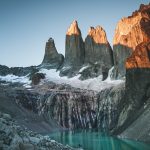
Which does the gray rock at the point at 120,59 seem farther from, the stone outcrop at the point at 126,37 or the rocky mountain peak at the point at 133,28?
the rocky mountain peak at the point at 133,28

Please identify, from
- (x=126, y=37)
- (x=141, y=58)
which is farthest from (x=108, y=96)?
(x=141, y=58)

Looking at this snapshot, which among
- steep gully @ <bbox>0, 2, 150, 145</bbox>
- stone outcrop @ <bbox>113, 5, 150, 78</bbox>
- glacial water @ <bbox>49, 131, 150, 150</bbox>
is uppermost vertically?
stone outcrop @ <bbox>113, 5, 150, 78</bbox>

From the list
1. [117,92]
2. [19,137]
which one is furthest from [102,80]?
[19,137]

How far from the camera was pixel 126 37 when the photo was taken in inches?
6791

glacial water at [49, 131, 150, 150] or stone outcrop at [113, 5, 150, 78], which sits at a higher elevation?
stone outcrop at [113, 5, 150, 78]

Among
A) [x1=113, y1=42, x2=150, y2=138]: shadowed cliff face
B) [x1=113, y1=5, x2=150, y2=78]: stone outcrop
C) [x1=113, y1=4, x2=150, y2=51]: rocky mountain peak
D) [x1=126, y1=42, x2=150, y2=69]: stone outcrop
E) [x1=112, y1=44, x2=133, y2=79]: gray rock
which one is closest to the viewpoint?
[x1=113, y1=42, x2=150, y2=138]: shadowed cliff face

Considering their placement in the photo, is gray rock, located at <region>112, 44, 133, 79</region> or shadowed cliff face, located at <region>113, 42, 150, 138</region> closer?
shadowed cliff face, located at <region>113, 42, 150, 138</region>

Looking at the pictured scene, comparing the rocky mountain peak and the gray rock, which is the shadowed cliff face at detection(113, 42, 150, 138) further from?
the gray rock

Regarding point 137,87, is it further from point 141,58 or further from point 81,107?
point 81,107

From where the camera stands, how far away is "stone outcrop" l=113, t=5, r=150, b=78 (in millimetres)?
159250

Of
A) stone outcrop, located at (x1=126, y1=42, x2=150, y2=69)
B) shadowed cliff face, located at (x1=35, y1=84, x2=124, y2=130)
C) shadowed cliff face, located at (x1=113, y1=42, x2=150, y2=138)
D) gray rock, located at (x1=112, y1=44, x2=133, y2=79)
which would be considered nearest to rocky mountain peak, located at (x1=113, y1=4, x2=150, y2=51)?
gray rock, located at (x1=112, y1=44, x2=133, y2=79)

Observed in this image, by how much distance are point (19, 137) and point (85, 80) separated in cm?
16928

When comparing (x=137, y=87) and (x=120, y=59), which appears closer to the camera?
(x=137, y=87)

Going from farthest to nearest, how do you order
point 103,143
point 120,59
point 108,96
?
point 120,59 < point 108,96 < point 103,143
